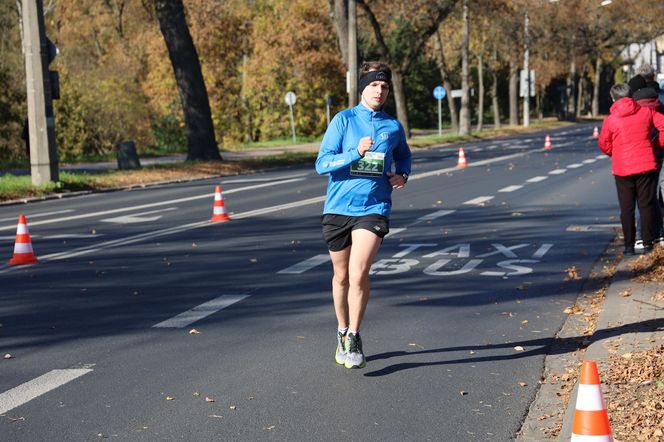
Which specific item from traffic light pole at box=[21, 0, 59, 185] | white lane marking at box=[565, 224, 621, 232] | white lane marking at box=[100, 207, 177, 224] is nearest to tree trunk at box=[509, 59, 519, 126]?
traffic light pole at box=[21, 0, 59, 185]

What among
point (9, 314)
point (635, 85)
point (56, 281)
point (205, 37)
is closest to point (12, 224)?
point (56, 281)

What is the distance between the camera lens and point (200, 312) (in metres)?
8.88

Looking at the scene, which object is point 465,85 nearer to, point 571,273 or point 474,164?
point 474,164

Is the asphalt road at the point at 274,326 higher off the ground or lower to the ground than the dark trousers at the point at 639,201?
lower

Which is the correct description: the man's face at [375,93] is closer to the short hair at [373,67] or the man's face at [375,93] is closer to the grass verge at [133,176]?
the short hair at [373,67]

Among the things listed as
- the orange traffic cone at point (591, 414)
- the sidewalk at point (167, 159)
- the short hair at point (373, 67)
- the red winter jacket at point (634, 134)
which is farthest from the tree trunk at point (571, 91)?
the orange traffic cone at point (591, 414)

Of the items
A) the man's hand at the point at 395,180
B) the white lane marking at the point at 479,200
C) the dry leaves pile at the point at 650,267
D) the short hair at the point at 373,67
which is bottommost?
the white lane marking at the point at 479,200

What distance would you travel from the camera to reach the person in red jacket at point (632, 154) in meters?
11.5

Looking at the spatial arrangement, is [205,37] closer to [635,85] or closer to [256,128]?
[256,128]

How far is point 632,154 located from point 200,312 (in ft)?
16.9

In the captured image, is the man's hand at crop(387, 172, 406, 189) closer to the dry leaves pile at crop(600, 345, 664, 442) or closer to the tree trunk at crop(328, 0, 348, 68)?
the dry leaves pile at crop(600, 345, 664, 442)

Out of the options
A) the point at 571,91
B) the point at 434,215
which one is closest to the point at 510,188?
the point at 434,215

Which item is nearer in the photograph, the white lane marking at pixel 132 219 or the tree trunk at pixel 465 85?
the white lane marking at pixel 132 219

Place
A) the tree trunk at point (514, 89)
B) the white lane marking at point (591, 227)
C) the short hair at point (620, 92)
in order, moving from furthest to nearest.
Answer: the tree trunk at point (514, 89) → the white lane marking at point (591, 227) → the short hair at point (620, 92)
